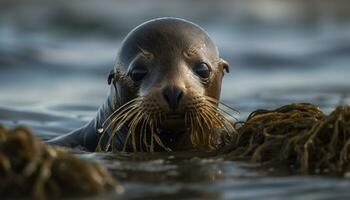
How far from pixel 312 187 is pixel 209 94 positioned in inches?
78.0

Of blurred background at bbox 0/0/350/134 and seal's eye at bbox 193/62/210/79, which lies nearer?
seal's eye at bbox 193/62/210/79

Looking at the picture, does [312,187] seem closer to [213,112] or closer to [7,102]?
[213,112]

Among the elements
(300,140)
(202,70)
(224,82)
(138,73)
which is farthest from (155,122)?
(224,82)

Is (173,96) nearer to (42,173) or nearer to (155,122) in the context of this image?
(155,122)

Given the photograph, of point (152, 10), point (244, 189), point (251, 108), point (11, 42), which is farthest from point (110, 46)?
point (244, 189)

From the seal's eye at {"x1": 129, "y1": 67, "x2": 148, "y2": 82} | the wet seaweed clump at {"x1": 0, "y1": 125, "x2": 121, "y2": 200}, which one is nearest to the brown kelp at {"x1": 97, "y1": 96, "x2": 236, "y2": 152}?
the seal's eye at {"x1": 129, "y1": 67, "x2": 148, "y2": 82}

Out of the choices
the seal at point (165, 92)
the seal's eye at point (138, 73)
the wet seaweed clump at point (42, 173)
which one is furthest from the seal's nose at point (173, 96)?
the wet seaweed clump at point (42, 173)

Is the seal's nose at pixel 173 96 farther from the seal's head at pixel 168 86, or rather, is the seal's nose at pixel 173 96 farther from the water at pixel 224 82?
the water at pixel 224 82

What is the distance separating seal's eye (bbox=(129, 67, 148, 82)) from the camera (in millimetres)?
6316

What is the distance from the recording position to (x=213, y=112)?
6090mm

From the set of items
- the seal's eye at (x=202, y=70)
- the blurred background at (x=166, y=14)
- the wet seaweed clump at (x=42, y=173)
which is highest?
the blurred background at (x=166, y=14)

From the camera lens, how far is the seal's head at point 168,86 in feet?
19.0

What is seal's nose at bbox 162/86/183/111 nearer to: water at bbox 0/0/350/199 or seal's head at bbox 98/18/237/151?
seal's head at bbox 98/18/237/151

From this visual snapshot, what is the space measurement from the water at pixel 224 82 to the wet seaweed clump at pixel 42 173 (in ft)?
0.49
